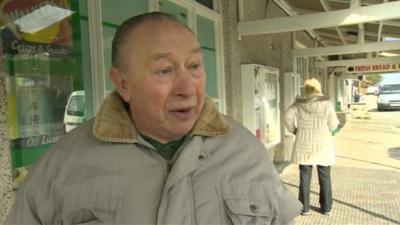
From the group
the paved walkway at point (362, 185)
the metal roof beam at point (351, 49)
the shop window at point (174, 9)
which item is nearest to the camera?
the shop window at point (174, 9)

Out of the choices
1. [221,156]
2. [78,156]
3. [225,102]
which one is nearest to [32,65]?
[78,156]

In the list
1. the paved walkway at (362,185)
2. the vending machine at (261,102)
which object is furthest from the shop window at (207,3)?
the paved walkway at (362,185)

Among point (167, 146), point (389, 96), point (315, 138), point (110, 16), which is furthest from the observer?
point (389, 96)

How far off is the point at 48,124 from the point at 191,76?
6.13 ft

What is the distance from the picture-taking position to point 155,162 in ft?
4.26

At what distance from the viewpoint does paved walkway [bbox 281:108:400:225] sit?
5.00 m

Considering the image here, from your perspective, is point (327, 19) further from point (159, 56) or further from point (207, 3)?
point (159, 56)

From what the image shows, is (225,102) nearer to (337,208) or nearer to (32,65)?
(337,208)

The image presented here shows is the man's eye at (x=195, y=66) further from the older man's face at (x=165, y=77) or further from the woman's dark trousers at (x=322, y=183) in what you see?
the woman's dark trousers at (x=322, y=183)

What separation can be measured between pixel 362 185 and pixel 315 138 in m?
2.11

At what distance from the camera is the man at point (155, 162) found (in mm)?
1242

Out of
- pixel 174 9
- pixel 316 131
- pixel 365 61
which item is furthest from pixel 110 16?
pixel 365 61

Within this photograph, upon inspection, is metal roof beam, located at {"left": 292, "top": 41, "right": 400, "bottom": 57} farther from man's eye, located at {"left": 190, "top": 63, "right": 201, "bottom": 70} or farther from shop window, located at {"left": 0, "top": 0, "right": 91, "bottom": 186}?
man's eye, located at {"left": 190, "top": 63, "right": 201, "bottom": 70}

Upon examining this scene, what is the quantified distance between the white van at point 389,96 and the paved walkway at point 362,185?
19294mm
